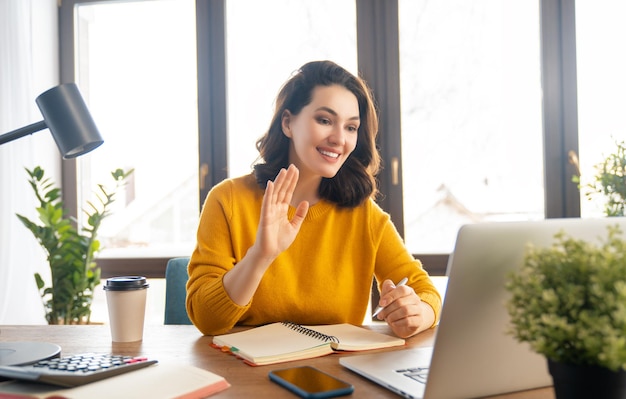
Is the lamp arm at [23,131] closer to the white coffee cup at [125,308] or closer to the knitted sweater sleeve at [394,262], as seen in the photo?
the white coffee cup at [125,308]

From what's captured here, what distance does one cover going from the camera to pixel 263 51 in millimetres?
3146

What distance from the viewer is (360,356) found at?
39.3 inches

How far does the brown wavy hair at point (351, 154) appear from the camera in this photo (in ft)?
5.65

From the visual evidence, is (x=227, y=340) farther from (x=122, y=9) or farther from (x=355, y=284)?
(x=122, y=9)

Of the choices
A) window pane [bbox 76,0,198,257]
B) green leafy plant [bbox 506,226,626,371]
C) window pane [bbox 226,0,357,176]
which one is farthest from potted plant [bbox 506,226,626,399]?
window pane [bbox 76,0,198,257]

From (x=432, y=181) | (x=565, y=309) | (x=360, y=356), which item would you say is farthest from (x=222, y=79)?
(x=565, y=309)

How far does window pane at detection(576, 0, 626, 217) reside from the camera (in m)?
2.81

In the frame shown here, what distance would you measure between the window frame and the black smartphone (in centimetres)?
207

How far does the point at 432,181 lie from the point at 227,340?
2057 mm

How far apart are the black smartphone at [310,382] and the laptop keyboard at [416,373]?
11cm

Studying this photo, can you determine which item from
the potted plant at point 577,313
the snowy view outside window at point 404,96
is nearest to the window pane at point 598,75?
the snowy view outside window at point 404,96

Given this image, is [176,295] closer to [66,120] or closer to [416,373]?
[66,120]

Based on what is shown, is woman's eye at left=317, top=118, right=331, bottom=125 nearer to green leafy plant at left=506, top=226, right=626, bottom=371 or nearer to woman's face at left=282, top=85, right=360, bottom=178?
woman's face at left=282, top=85, right=360, bottom=178

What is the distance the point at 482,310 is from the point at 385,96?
2369 mm
